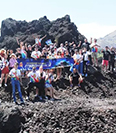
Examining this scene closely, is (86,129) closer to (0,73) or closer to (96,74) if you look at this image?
(0,73)

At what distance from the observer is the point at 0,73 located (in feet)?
48.3

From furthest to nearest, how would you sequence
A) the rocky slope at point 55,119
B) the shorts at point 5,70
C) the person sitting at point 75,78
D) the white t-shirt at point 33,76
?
1. the person sitting at point 75,78
2. the shorts at point 5,70
3. the white t-shirt at point 33,76
4. the rocky slope at point 55,119

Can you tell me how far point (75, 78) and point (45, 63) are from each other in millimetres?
2591

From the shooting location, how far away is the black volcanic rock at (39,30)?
85.1ft

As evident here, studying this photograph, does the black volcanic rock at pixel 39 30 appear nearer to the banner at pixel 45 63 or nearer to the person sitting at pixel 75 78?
the banner at pixel 45 63

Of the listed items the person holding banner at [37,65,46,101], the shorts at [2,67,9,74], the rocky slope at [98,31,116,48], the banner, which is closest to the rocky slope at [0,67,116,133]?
the person holding banner at [37,65,46,101]

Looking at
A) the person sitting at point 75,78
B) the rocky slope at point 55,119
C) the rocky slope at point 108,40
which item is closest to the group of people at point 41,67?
the person sitting at point 75,78

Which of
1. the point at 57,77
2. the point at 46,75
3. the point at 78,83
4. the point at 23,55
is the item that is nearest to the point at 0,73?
the point at 23,55

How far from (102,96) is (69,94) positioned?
2.58 meters

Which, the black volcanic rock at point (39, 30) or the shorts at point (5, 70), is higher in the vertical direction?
the black volcanic rock at point (39, 30)

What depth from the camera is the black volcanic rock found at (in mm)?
25953

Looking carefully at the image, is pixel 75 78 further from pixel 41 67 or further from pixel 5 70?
pixel 5 70

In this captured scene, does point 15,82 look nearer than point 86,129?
No

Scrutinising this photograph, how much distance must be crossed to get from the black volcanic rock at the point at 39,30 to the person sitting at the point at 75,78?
920cm
